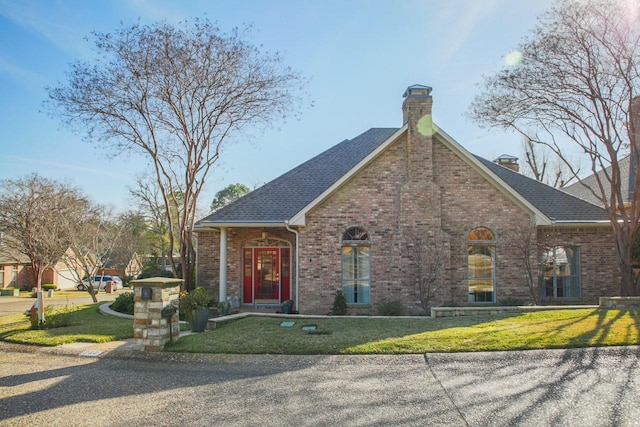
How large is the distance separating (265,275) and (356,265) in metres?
3.91

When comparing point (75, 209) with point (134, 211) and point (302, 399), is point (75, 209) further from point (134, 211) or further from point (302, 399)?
point (302, 399)

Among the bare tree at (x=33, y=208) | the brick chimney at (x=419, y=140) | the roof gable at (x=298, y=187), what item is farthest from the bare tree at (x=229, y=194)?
the brick chimney at (x=419, y=140)

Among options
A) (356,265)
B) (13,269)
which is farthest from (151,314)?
(13,269)

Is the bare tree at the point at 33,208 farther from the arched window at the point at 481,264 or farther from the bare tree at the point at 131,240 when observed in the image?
the arched window at the point at 481,264

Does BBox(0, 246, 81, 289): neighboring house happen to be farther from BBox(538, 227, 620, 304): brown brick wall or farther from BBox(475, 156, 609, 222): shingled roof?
BBox(538, 227, 620, 304): brown brick wall

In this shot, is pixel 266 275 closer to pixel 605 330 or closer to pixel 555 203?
pixel 605 330

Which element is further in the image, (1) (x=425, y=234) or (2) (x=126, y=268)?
(2) (x=126, y=268)

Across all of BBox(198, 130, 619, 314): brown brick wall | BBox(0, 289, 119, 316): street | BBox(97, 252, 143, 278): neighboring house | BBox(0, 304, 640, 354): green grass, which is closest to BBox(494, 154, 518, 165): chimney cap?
BBox(198, 130, 619, 314): brown brick wall

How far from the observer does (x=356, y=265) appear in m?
14.6

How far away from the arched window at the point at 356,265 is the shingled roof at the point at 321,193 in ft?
5.86

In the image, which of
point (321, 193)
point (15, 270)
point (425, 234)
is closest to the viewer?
point (425, 234)

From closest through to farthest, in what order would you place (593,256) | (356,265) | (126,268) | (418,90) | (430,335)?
(430,335), (356,265), (418,90), (593,256), (126,268)

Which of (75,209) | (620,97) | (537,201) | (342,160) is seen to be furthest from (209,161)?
A: (75,209)

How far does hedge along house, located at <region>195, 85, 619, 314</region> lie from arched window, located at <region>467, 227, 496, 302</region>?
3 centimetres
